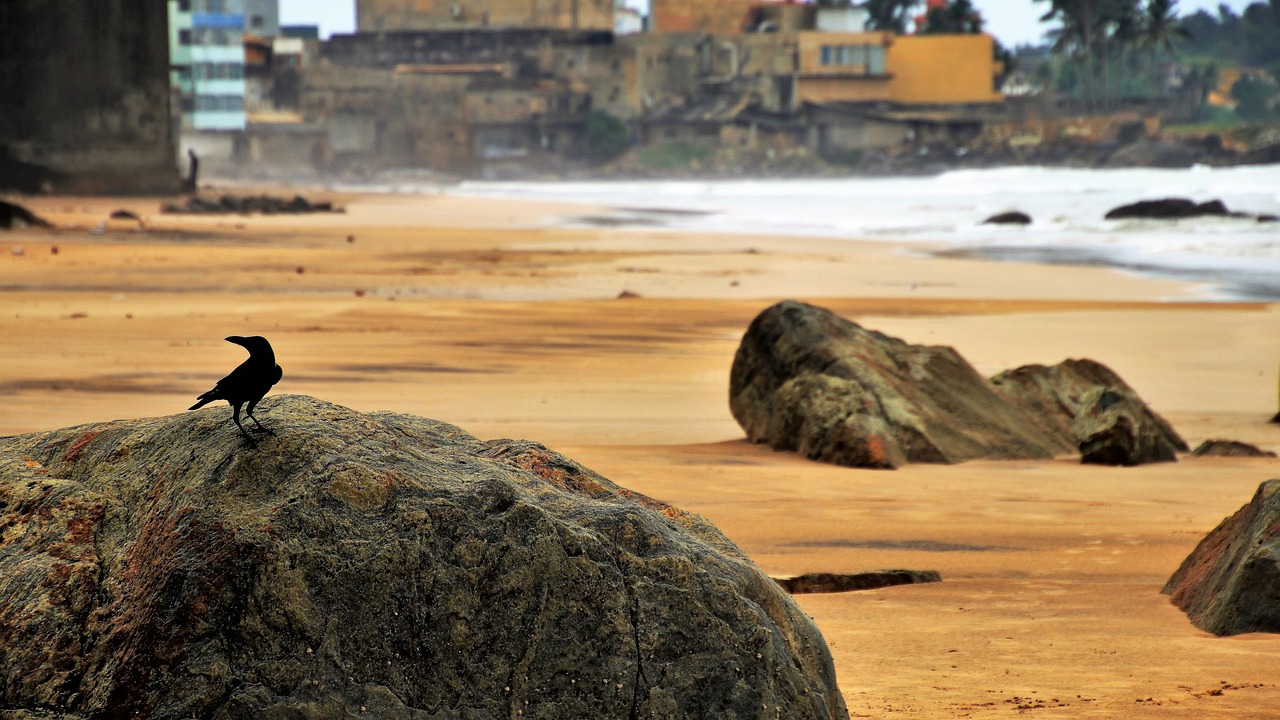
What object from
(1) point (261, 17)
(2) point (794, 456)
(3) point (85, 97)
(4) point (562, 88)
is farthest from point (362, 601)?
(1) point (261, 17)

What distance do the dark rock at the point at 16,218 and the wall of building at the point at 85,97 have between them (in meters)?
11.9

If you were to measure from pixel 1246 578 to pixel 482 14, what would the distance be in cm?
9246

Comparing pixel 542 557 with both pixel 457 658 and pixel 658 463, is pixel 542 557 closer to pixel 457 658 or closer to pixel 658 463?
pixel 457 658

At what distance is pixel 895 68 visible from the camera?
304 ft

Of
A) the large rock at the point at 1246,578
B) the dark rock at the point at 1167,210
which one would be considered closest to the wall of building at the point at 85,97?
the dark rock at the point at 1167,210

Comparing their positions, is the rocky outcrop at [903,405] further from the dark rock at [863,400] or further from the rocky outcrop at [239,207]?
the rocky outcrop at [239,207]

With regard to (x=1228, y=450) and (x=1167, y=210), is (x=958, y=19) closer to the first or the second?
(x=1167, y=210)

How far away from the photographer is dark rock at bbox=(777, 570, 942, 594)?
4.22 metres

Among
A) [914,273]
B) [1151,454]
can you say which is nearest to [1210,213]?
[914,273]

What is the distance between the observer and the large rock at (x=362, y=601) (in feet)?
7.04

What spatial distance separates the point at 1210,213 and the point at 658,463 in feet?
93.3

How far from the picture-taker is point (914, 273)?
18859 millimetres

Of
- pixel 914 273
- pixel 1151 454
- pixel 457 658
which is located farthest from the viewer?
pixel 914 273

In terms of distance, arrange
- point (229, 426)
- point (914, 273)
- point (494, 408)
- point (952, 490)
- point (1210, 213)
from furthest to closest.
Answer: point (1210, 213) → point (914, 273) → point (494, 408) → point (952, 490) → point (229, 426)
